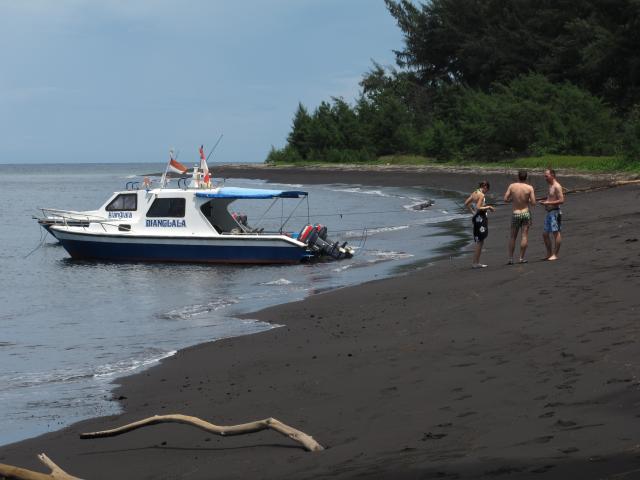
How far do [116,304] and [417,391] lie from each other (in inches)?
471

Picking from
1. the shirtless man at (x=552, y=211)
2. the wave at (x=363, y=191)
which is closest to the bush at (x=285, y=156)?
the wave at (x=363, y=191)

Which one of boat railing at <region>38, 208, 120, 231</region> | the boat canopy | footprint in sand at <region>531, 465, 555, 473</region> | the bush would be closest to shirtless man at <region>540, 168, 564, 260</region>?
the boat canopy

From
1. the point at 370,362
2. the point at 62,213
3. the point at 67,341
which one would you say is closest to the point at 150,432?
the point at 370,362

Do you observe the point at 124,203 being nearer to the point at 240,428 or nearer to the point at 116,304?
the point at 116,304

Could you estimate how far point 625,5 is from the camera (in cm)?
5884

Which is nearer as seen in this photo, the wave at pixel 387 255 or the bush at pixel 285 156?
the wave at pixel 387 255

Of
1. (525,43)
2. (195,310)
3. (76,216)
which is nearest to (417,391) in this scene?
(195,310)

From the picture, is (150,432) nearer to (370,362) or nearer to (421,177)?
(370,362)

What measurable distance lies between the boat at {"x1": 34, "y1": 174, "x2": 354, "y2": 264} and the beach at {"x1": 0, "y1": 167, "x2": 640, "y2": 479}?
9.08 m

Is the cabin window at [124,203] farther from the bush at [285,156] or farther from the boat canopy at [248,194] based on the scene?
the bush at [285,156]

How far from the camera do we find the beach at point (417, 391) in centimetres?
660

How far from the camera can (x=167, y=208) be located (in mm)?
27094

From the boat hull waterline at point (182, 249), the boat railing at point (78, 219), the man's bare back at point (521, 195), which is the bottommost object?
the boat hull waterline at point (182, 249)

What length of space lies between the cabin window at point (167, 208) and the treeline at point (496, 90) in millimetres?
27595
